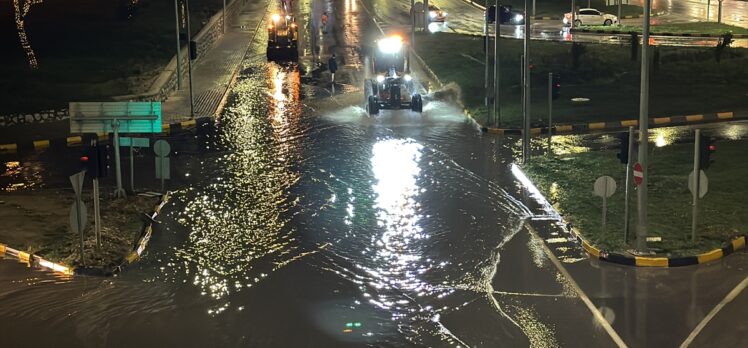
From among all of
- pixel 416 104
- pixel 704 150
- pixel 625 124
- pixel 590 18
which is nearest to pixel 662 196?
pixel 704 150

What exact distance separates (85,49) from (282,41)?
1084 cm

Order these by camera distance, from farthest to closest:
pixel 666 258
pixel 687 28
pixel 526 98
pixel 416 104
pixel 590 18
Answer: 1. pixel 590 18
2. pixel 687 28
3. pixel 416 104
4. pixel 526 98
5. pixel 666 258

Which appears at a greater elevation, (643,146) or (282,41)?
(282,41)

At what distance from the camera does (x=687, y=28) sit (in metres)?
60.0

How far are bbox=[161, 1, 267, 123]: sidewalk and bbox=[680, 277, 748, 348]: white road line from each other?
23109 mm

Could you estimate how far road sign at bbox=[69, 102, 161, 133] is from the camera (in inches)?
832

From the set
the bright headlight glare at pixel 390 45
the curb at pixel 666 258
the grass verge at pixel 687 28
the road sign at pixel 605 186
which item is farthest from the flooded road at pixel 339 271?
the grass verge at pixel 687 28

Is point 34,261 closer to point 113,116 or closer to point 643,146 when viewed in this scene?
point 113,116

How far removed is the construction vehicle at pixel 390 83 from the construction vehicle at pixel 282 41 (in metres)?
12.1

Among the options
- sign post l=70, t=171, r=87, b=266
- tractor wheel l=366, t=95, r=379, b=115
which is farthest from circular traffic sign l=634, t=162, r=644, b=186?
tractor wheel l=366, t=95, r=379, b=115

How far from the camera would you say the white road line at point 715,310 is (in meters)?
12.8

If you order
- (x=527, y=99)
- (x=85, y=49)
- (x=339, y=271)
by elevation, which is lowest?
(x=339, y=271)

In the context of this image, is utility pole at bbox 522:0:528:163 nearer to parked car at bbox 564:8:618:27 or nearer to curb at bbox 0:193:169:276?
curb at bbox 0:193:169:276

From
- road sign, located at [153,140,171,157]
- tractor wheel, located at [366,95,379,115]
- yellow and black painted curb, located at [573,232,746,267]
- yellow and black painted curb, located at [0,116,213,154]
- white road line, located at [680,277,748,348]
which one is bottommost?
white road line, located at [680,277,748,348]
